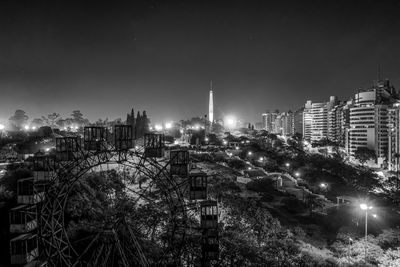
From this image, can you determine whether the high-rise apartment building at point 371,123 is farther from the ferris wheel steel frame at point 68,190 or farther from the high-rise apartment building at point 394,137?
the ferris wheel steel frame at point 68,190

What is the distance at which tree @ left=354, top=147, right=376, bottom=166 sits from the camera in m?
53.7

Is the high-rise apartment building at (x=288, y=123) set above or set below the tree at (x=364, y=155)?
above

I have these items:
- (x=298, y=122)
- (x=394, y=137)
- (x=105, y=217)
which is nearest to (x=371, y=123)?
(x=394, y=137)

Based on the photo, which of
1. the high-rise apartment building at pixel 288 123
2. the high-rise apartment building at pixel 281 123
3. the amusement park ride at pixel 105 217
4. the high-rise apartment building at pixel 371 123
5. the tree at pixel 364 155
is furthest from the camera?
the high-rise apartment building at pixel 281 123

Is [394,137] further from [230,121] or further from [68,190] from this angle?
[230,121]

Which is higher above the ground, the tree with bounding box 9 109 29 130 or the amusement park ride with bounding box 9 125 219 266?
the tree with bounding box 9 109 29 130

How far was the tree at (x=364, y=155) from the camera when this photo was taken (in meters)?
53.7

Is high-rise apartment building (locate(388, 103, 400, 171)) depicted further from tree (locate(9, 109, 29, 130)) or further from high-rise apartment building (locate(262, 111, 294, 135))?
tree (locate(9, 109, 29, 130))

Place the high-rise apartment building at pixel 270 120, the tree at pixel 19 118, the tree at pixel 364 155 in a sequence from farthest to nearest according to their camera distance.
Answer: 1. the high-rise apartment building at pixel 270 120
2. the tree at pixel 19 118
3. the tree at pixel 364 155

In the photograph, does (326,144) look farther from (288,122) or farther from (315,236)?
(288,122)

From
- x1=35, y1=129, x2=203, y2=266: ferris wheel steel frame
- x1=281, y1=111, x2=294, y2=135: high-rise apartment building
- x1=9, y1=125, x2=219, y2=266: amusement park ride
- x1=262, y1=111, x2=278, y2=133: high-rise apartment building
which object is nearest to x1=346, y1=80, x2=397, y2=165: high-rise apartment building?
x1=9, y1=125, x2=219, y2=266: amusement park ride

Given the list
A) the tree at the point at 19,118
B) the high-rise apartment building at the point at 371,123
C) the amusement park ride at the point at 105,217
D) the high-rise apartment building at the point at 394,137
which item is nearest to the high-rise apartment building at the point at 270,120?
the high-rise apartment building at the point at 371,123

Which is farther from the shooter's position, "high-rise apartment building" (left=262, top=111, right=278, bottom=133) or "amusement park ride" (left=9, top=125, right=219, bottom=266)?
"high-rise apartment building" (left=262, top=111, right=278, bottom=133)

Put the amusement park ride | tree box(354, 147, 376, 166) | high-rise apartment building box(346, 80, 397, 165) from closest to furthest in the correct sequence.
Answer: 1. the amusement park ride
2. tree box(354, 147, 376, 166)
3. high-rise apartment building box(346, 80, 397, 165)
